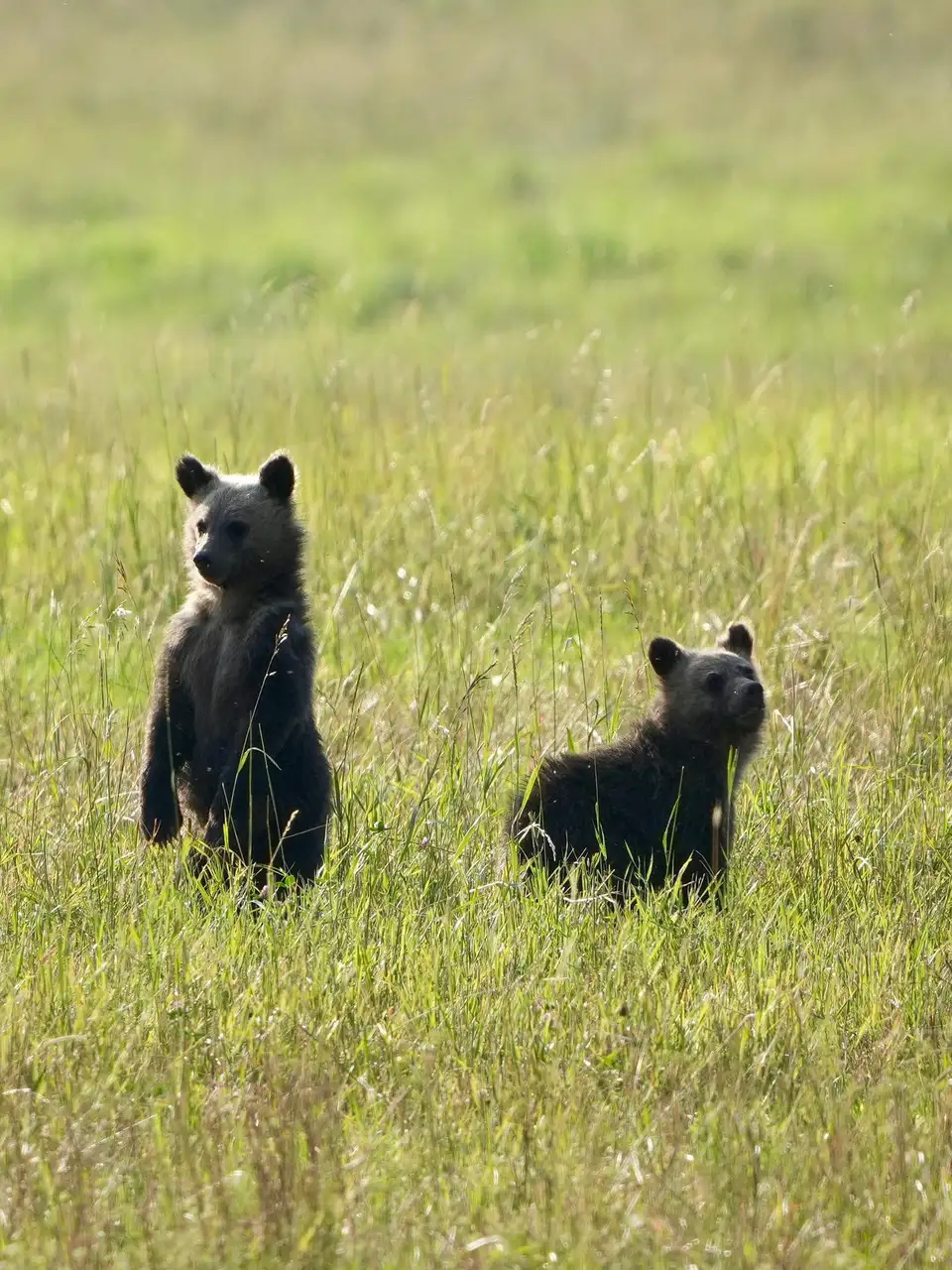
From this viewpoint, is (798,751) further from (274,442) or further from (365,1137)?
(274,442)

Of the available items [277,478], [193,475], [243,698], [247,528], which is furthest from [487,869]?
[193,475]

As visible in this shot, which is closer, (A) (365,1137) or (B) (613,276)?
(A) (365,1137)

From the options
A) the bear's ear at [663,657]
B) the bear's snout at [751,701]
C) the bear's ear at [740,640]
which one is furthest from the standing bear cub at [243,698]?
the bear's ear at [740,640]

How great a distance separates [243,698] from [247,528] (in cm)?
56

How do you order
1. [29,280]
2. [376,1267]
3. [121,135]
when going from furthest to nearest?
1. [121,135]
2. [29,280]
3. [376,1267]

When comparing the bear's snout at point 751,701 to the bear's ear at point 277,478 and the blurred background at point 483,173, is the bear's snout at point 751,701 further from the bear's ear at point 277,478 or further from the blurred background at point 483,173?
the blurred background at point 483,173

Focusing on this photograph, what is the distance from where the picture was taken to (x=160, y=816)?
6.38 meters

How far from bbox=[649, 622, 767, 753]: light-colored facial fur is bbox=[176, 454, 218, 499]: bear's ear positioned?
1.60 m

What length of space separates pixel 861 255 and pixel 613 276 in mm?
3404

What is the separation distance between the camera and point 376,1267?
374 cm

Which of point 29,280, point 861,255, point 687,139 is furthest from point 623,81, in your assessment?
point 29,280

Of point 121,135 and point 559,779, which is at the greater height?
point 121,135

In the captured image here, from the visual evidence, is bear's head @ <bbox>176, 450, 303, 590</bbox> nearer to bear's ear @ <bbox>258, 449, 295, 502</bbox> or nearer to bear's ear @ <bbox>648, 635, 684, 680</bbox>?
bear's ear @ <bbox>258, 449, 295, 502</bbox>

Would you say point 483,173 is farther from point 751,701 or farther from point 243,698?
point 243,698
